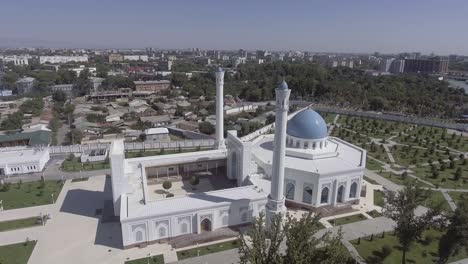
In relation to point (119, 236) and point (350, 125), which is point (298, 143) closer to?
point (119, 236)

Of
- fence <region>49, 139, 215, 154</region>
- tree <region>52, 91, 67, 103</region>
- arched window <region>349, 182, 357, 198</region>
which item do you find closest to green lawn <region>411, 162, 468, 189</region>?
arched window <region>349, 182, 357, 198</region>

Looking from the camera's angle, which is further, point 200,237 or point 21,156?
point 21,156

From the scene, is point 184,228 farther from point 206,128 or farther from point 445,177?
point 445,177

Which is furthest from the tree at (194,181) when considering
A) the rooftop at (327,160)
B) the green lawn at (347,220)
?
the green lawn at (347,220)

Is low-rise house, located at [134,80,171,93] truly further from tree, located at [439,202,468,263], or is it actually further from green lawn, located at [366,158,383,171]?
tree, located at [439,202,468,263]

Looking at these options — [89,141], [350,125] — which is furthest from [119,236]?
[350,125]

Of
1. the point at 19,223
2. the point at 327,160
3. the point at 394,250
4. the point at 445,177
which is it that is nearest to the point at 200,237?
the point at 394,250
